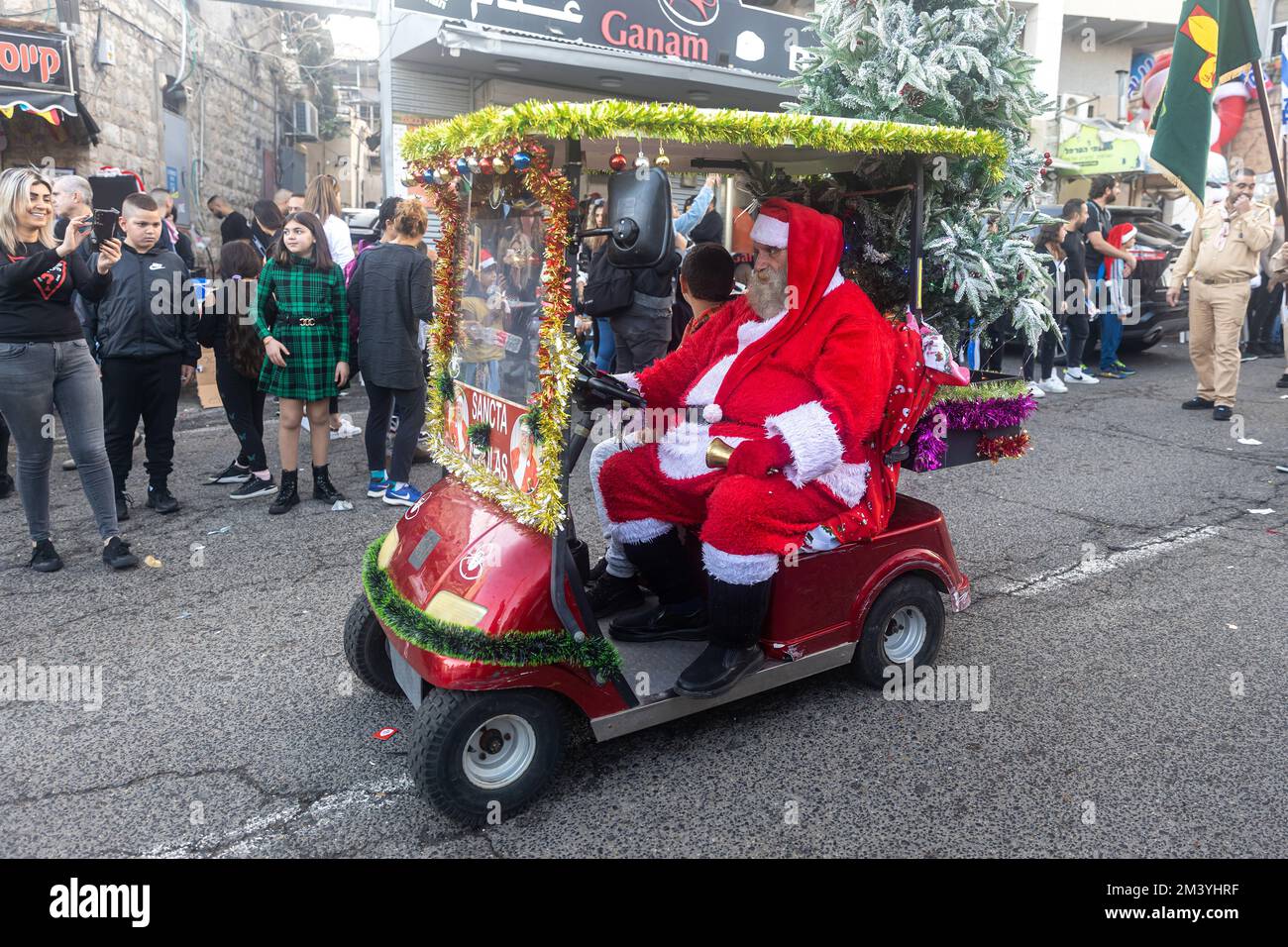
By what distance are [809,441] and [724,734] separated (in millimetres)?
1117

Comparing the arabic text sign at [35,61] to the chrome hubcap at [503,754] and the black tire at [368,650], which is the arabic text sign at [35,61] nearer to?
the black tire at [368,650]

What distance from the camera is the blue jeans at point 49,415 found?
461cm

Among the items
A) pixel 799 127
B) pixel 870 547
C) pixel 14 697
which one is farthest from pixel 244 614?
pixel 799 127

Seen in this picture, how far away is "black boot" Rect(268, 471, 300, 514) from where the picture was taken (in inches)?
234

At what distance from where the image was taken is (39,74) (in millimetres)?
9320

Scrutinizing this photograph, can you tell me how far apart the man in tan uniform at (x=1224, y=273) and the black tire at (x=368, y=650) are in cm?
778

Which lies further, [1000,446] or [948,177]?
[1000,446]

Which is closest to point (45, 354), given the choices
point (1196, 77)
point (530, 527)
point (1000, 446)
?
point (530, 527)

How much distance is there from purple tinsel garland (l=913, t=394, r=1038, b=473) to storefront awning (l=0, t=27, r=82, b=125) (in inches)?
358

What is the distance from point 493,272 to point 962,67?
246 cm

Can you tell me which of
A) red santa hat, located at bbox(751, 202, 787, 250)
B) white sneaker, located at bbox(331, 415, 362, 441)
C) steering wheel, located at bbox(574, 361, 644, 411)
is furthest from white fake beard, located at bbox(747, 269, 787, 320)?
white sneaker, located at bbox(331, 415, 362, 441)

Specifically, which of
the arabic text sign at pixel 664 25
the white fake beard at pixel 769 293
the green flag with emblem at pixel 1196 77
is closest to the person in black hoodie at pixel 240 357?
the white fake beard at pixel 769 293

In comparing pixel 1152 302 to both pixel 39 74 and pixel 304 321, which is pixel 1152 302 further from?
pixel 39 74
